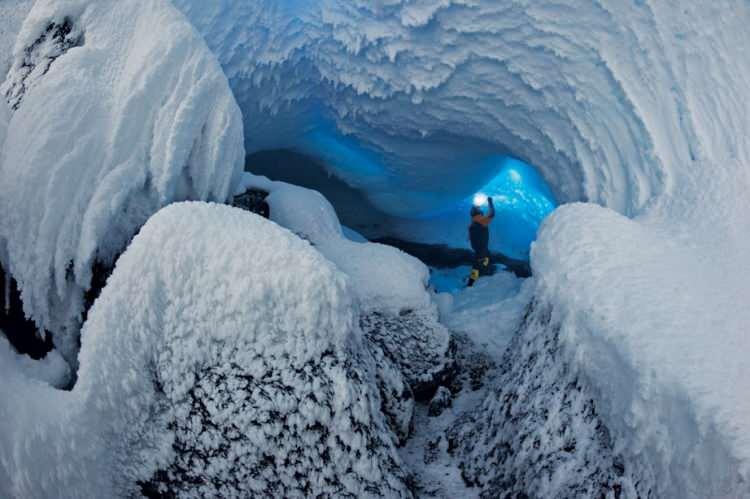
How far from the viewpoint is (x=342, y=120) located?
17.1ft

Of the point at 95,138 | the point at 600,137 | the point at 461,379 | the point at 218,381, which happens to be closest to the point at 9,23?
the point at 95,138

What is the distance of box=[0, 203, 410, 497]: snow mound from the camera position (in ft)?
6.10

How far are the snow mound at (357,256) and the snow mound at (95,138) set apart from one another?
0.68 m

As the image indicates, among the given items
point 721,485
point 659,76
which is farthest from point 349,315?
point 659,76

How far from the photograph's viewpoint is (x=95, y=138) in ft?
7.46

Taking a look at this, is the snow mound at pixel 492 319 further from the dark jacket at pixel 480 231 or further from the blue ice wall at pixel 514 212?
the blue ice wall at pixel 514 212

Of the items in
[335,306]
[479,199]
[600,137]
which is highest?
[600,137]

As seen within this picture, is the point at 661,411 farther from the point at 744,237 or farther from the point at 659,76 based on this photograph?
the point at 659,76

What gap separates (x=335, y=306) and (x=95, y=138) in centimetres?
138

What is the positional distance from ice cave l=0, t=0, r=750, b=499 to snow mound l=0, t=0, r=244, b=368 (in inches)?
0.5

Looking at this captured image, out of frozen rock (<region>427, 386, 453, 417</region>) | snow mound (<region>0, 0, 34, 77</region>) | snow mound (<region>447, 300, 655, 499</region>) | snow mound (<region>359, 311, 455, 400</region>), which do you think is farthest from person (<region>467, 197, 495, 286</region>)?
snow mound (<region>0, 0, 34, 77</region>)

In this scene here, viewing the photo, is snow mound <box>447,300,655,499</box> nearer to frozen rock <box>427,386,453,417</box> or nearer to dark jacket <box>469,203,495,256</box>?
frozen rock <box>427,386,453,417</box>

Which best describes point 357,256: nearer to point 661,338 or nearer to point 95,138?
point 95,138

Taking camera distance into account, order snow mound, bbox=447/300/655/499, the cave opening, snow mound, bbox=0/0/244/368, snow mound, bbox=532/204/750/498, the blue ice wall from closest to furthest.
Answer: snow mound, bbox=532/204/750/498 → snow mound, bbox=447/300/655/499 → snow mound, bbox=0/0/244/368 → the cave opening → the blue ice wall
